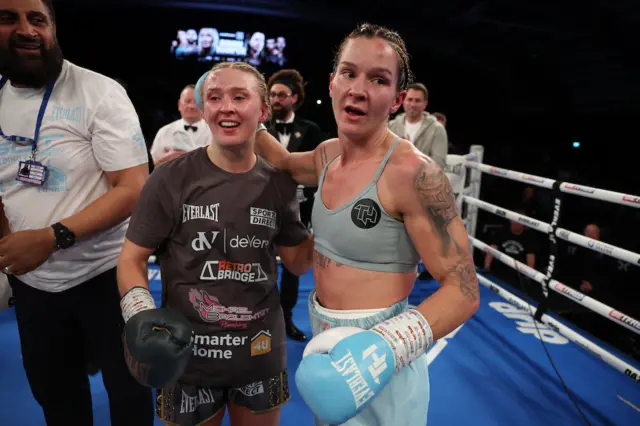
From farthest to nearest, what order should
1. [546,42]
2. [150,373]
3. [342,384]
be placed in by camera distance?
[546,42] < [150,373] < [342,384]

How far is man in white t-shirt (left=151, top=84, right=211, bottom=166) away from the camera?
147 inches

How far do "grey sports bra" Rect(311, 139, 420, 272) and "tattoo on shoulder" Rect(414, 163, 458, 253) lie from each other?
9cm

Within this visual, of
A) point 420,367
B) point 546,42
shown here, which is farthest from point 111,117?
point 546,42

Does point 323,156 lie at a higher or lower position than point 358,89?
lower

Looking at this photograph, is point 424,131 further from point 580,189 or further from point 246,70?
point 246,70

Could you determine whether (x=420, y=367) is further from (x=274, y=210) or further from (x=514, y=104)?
(x=514, y=104)

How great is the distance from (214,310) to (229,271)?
0.13m

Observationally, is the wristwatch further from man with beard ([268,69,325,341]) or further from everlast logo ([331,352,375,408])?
man with beard ([268,69,325,341])

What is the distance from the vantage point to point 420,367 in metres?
1.16

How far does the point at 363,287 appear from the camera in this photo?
1135 millimetres

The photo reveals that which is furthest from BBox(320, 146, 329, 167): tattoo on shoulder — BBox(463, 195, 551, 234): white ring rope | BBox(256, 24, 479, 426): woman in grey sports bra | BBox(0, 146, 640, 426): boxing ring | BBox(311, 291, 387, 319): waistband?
BBox(463, 195, 551, 234): white ring rope

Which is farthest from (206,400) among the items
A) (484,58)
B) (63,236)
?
(484,58)

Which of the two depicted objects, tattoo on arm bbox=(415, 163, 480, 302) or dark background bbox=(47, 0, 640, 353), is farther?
dark background bbox=(47, 0, 640, 353)

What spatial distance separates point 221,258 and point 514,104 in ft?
46.0
